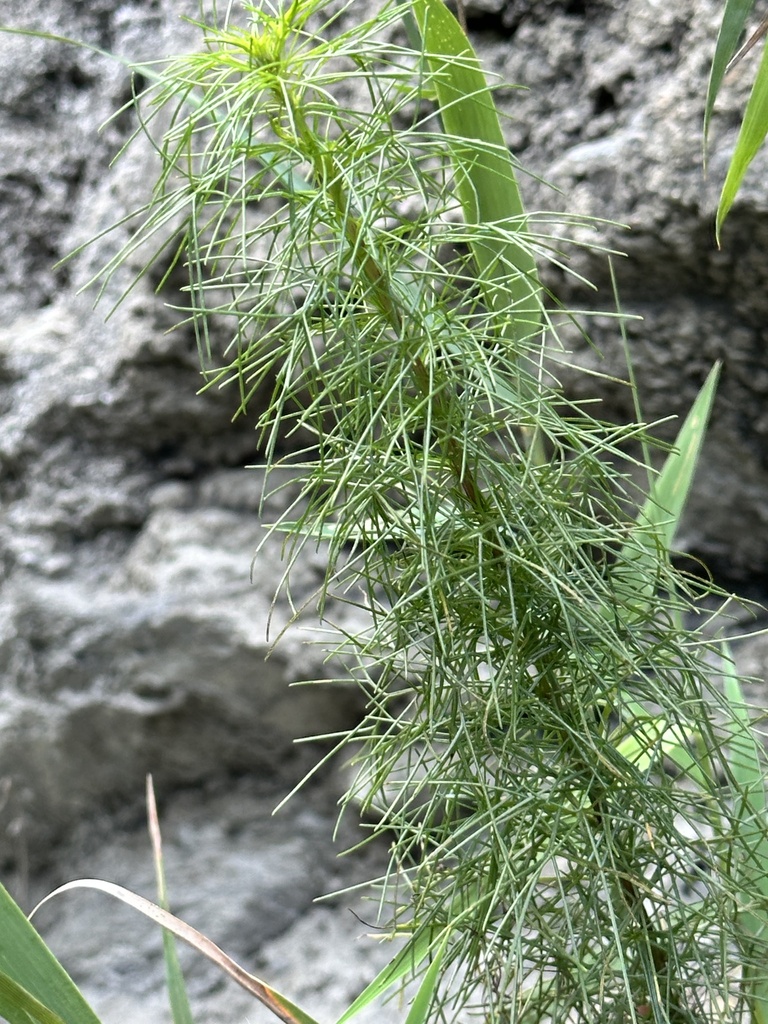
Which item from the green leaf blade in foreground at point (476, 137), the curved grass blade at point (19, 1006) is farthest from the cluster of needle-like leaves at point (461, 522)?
the curved grass blade at point (19, 1006)

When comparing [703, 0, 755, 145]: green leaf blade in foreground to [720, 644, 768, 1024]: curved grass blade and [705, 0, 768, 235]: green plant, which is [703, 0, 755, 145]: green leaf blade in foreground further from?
[720, 644, 768, 1024]: curved grass blade

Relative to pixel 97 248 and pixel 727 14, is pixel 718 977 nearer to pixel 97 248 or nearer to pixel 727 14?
pixel 727 14

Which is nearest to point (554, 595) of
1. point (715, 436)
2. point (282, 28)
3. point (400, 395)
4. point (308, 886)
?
point (400, 395)

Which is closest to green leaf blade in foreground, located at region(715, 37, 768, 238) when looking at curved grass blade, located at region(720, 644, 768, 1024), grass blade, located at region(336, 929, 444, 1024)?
curved grass blade, located at region(720, 644, 768, 1024)

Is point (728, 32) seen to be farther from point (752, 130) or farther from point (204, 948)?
point (204, 948)

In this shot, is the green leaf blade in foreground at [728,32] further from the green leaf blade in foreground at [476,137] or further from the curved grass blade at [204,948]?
the curved grass blade at [204,948]

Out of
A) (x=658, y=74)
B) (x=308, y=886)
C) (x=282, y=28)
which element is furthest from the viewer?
(x=308, y=886)

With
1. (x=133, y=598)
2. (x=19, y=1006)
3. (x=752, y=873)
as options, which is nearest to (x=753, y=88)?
(x=752, y=873)
